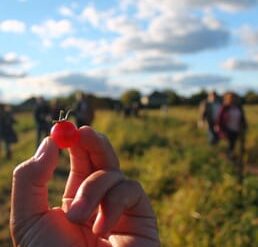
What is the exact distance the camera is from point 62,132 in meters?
1.67

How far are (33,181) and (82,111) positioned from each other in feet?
43.3

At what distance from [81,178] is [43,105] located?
14540mm

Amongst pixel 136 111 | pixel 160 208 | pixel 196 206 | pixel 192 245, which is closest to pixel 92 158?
pixel 192 245

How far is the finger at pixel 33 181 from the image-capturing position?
66.1 inches

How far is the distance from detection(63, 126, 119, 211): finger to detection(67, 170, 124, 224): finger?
37mm

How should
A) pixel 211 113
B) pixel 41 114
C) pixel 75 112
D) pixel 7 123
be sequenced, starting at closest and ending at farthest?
pixel 75 112 → pixel 7 123 → pixel 211 113 → pixel 41 114

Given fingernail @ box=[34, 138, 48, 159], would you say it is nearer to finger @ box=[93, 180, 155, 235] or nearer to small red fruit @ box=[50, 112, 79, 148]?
small red fruit @ box=[50, 112, 79, 148]

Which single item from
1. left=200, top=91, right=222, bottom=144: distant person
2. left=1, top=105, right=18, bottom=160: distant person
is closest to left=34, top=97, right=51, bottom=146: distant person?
left=1, top=105, right=18, bottom=160: distant person

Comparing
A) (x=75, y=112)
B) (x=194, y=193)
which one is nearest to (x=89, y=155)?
(x=194, y=193)

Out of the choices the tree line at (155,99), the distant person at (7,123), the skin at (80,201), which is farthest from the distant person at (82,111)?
the tree line at (155,99)

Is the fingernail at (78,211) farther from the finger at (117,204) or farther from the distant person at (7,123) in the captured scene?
the distant person at (7,123)

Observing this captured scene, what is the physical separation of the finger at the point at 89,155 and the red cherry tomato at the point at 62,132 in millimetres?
96

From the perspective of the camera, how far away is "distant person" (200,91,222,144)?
51.3 ft

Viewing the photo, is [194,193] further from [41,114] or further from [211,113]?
[41,114]
